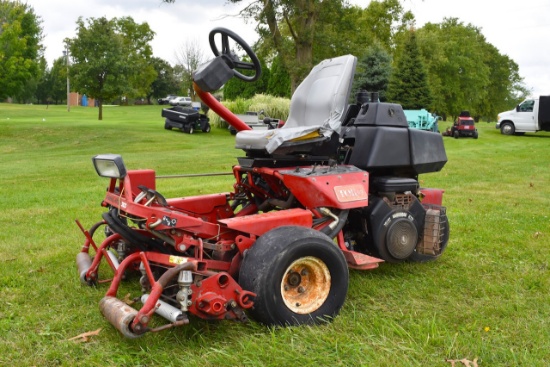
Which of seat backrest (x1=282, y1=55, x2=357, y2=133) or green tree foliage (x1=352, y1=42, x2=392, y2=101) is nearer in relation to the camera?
seat backrest (x1=282, y1=55, x2=357, y2=133)

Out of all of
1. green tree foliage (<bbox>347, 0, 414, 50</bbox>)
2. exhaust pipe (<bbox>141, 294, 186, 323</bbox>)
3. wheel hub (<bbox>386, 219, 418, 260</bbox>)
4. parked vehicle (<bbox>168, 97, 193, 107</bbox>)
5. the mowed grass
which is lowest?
the mowed grass

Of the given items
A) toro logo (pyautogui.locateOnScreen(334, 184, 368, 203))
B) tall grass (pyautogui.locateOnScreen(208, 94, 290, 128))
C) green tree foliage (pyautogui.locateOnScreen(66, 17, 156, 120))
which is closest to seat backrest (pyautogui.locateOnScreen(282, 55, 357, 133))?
toro logo (pyautogui.locateOnScreen(334, 184, 368, 203))

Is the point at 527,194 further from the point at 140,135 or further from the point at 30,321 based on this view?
the point at 140,135

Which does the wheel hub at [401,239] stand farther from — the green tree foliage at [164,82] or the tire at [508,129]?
the green tree foliage at [164,82]

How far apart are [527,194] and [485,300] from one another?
573 centimetres

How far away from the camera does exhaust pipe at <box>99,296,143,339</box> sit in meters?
3.03

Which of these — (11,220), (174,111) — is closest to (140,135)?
(174,111)

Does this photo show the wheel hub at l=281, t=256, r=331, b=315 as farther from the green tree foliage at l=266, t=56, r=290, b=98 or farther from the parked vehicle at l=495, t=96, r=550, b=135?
the green tree foliage at l=266, t=56, r=290, b=98

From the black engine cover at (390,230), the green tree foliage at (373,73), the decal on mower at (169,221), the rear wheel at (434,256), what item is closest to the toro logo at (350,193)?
the black engine cover at (390,230)

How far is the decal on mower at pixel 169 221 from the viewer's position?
3.39 meters

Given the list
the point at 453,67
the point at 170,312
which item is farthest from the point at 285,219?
the point at 453,67

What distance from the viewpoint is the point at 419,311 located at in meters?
3.81

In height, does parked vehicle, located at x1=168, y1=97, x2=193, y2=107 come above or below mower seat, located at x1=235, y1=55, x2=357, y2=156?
below

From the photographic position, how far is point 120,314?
3115 mm
